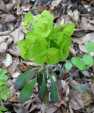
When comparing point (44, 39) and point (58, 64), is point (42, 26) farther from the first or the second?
point (58, 64)

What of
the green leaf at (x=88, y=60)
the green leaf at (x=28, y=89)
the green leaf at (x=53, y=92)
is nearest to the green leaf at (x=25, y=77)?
the green leaf at (x=28, y=89)

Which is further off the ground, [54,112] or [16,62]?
[16,62]

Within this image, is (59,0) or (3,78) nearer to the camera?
(3,78)

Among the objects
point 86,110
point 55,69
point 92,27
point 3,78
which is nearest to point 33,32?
point 3,78

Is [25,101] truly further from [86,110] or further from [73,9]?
[73,9]

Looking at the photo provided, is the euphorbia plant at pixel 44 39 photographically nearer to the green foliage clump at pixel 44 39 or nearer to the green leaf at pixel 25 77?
the green foliage clump at pixel 44 39

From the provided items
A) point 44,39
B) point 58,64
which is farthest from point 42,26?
point 58,64

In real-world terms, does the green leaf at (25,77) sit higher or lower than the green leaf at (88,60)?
lower

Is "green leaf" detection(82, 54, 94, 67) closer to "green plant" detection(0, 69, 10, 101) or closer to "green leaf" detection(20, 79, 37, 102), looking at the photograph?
"green leaf" detection(20, 79, 37, 102)
